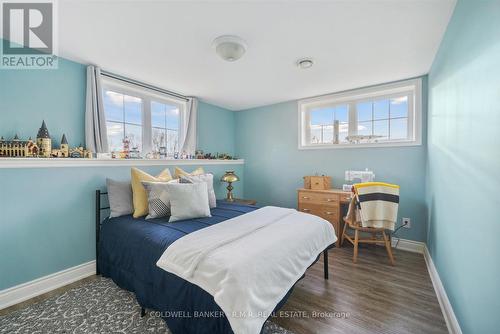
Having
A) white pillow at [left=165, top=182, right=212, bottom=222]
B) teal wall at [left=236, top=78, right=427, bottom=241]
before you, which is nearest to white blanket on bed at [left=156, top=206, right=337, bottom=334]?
white pillow at [left=165, top=182, right=212, bottom=222]

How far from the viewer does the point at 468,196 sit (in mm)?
1279

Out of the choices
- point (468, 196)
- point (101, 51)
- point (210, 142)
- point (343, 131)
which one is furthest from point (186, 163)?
point (468, 196)

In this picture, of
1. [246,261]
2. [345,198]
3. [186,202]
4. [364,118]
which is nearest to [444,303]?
[345,198]

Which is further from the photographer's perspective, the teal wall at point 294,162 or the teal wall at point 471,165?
the teal wall at point 294,162

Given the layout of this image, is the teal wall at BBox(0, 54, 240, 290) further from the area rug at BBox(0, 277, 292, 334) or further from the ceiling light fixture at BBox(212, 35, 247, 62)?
the ceiling light fixture at BBox(212, 35, 247, 62)

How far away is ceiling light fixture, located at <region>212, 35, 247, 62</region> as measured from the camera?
1.91 metres

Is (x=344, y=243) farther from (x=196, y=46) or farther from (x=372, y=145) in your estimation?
(x=196, y=46)

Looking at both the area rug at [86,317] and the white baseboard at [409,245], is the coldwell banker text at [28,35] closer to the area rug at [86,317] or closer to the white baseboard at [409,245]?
the area rug at [86,317]

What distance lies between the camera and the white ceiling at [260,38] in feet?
5.16

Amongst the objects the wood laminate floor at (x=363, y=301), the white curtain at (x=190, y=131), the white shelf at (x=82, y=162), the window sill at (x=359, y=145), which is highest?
the white curtain at (x=190, y=131)

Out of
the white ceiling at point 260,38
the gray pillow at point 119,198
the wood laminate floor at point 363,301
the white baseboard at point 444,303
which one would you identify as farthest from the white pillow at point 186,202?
the white baseboard at point 444,303

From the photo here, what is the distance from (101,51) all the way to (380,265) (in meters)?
3.79

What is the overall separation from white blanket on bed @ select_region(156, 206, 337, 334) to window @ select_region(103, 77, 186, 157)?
6.34 feet

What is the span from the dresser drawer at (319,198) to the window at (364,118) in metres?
0.86
